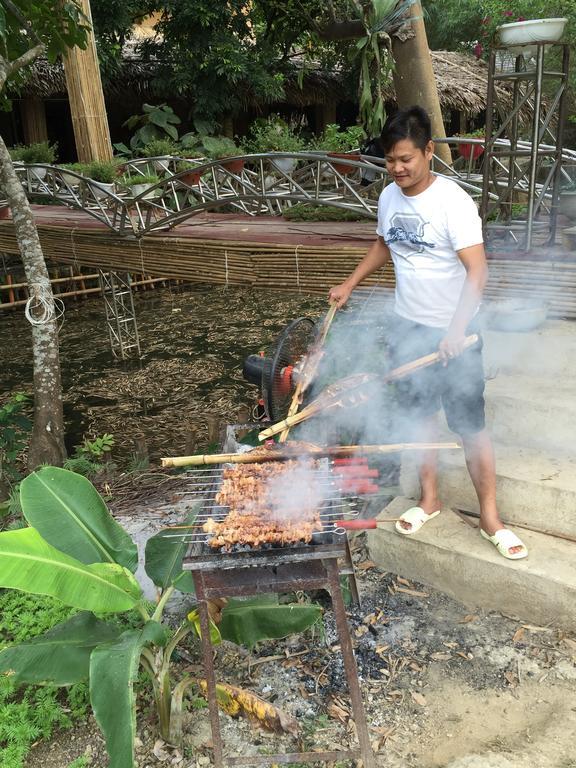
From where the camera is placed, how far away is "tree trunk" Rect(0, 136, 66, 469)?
19.4ft

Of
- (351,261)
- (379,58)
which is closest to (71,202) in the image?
(379,58)

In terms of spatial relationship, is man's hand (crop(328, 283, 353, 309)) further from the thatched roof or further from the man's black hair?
the thatched roof

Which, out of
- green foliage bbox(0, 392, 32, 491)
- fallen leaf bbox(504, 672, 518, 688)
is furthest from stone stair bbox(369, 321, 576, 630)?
green foliage bbox(0, 392, 32, 491)

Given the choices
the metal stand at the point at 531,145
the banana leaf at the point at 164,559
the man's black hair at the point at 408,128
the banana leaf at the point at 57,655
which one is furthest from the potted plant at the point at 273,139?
the banana leaf at the point at 57,655

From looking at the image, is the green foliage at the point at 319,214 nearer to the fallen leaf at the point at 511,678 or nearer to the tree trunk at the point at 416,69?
the tree trunk at the point at 416,69

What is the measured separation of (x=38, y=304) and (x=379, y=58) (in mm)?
5803

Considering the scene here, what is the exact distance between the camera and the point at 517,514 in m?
3.71

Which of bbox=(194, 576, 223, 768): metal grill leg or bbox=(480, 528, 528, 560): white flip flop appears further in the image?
bbox=(480, 528, 528, 560): white flip flop

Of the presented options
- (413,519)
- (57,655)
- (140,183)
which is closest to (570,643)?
(413,519)

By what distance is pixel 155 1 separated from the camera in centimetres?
1625

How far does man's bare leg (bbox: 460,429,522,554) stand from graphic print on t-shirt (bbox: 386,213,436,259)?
100 cm

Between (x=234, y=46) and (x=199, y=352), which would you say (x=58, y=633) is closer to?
(x=199, y=352)

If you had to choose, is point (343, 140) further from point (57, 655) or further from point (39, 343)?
point (57, 655)

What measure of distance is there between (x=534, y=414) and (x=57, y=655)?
2941 mm
